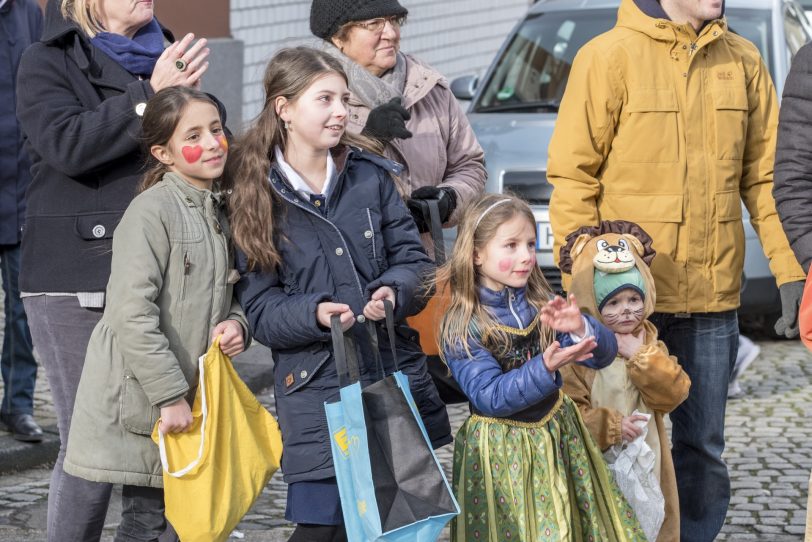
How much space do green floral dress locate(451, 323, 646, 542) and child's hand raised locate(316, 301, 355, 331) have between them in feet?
1.72

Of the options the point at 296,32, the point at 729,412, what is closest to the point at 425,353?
the point at 729,412

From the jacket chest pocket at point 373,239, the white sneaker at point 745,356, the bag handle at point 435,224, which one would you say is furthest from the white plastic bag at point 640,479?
the white sneaker at point 745,356

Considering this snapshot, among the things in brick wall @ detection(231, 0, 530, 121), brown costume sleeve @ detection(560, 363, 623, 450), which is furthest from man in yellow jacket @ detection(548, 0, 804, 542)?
brick wall @ detection(231, 0, 530, 121)

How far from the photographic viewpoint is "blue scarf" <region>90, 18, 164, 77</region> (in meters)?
4.36

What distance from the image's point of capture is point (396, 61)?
4961mm

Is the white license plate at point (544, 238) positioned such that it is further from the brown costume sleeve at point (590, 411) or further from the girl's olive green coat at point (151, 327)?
the girl's olive green coat at point (151, 327)

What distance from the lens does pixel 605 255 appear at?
4.39 metres

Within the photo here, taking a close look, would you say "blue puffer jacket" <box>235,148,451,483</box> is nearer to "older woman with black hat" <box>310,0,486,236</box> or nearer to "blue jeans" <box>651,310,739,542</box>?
"older woman with black hat" <box>310,0,486,236</box>

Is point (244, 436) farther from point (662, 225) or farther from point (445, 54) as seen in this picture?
point (445, 54)

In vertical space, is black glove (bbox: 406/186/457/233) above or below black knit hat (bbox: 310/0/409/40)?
below

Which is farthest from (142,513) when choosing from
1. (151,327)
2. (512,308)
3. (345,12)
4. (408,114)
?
(345,12)

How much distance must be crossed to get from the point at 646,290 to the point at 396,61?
47.1 inches

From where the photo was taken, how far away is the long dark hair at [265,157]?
4078 mm

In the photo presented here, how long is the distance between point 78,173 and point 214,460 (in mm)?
924
